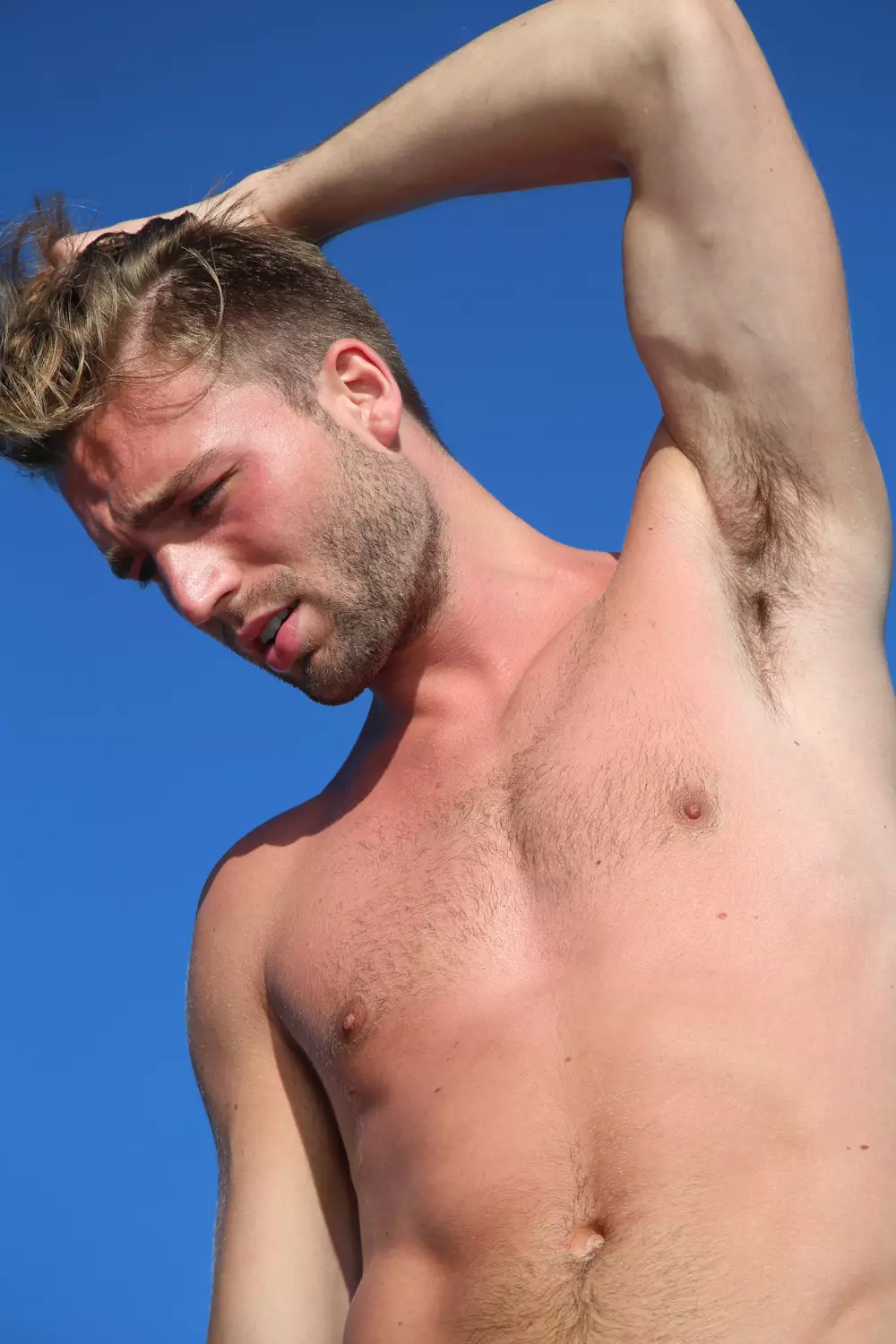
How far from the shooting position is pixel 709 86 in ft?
3.88

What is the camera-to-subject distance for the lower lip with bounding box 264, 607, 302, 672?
4.31 feet

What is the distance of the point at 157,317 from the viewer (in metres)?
1.39

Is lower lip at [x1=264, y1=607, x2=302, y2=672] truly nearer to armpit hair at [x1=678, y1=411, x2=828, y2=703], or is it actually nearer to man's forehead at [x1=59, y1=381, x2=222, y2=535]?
man's forehead at [x1=59, y1=381, x2=222, y2=535]

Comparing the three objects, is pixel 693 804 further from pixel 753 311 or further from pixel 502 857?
pixel 753 311

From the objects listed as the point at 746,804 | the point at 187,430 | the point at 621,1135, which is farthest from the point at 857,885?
the point at 187,430

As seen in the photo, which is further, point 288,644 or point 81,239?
point 81,239

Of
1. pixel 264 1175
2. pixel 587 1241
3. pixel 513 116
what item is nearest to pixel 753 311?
pixel 513 116

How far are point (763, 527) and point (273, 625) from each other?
1.52 feet

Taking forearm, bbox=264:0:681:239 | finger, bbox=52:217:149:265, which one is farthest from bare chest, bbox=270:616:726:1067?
finger, bbox=52:217:149:265

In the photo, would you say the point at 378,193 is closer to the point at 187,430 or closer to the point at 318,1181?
the point at 187,430

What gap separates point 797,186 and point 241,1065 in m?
0.96

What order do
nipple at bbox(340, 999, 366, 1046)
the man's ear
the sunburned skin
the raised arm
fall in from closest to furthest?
1. the sunburned skin
2. nipple at bbox(340, 999, 366, 1046)
3. the raised arm
4. the man's ear

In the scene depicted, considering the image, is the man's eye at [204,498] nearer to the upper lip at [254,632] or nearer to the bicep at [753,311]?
the upper lip at [254,632]

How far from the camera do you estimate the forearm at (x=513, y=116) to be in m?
1.25
